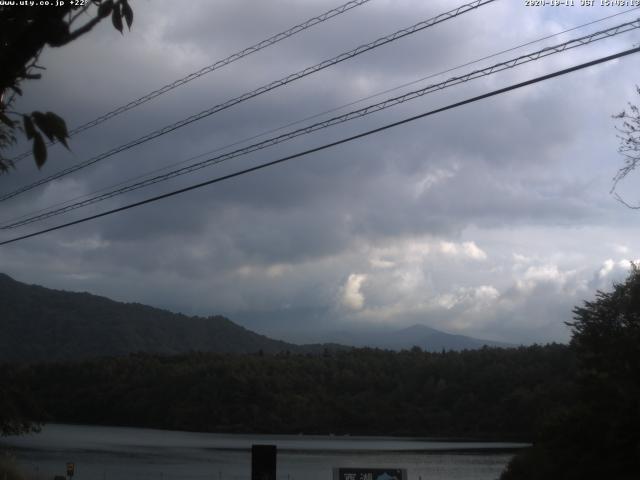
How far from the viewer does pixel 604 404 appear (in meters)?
24.6

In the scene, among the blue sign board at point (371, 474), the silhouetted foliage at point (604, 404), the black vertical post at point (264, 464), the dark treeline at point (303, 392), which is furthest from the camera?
the dark treeline at point (303, 392)

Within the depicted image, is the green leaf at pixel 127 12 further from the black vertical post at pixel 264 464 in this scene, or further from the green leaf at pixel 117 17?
the black vertical post at pixel 264 464

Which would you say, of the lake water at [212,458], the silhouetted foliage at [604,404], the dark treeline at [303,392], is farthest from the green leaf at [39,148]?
the dark treeline at [303,392]

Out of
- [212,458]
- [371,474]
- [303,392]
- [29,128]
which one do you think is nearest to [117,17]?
[29,128]

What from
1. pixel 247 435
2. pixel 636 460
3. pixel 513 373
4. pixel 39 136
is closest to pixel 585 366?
pixel 636 460

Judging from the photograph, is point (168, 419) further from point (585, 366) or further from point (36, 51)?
point (36, 51)

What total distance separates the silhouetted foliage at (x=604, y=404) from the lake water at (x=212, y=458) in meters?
12.6

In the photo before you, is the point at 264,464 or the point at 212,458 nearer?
the point at 264,464

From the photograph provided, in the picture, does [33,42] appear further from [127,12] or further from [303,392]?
[303,392]

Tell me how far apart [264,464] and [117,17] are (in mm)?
15243

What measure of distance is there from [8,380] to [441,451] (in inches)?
1790

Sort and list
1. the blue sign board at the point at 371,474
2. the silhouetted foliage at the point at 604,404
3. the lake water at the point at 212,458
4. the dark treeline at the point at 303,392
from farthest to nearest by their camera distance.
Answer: the dark treeline at the point at 303,392 → the lake water at the point at 212,458 → the silhouetted foliage at the point at 604,404 → the blue sign board at the point at 371,474

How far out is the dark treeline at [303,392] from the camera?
319ft

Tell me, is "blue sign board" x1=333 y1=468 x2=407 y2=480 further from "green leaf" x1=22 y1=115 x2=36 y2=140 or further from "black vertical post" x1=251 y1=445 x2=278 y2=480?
"green leaf" x1=22 y1=115 x2=36 y2=140
